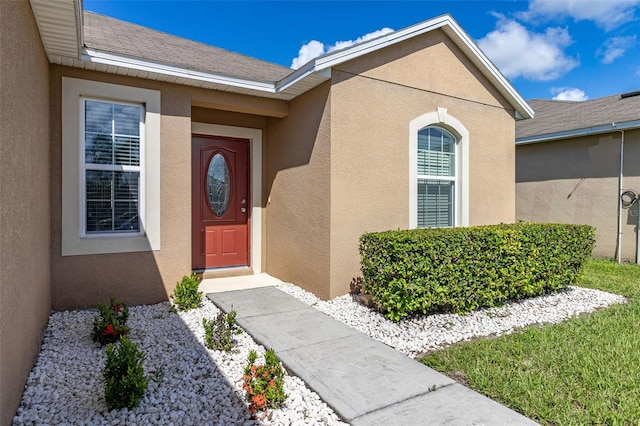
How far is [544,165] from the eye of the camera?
1039 cm

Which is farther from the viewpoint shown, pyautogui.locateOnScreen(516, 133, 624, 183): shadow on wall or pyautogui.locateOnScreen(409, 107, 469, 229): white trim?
pyautogui.locateOnScreen(516, 133, 624, 183): shadow on wall

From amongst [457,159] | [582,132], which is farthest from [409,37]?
[582,132]

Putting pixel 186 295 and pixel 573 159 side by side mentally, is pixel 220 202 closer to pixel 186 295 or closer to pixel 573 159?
pixel 186 295

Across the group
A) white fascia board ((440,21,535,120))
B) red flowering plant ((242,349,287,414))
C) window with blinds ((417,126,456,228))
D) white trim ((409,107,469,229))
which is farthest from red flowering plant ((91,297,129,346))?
white fascia board ((440,21,535,120))

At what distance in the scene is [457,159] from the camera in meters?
6.91

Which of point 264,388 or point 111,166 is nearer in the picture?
point 264,388

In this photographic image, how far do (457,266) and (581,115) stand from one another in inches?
356

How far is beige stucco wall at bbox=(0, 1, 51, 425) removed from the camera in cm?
219

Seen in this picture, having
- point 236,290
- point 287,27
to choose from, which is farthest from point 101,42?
point 287,27

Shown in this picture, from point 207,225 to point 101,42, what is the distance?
10.9ft

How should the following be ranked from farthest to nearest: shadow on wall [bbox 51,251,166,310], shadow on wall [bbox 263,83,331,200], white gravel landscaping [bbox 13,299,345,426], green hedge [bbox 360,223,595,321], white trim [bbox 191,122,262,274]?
white trim [bbox 191,122,262,274] < shadow on wall [bbox 263,83,331,200] < shadow on wall [bbox 51,251,166,310] < green hedge [bbox 360,223,595,321] < white gravel landscaping [bbox 13,299,345,426]

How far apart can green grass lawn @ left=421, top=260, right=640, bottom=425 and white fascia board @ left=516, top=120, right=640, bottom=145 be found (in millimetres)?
5835

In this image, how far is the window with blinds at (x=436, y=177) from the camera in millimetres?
6496

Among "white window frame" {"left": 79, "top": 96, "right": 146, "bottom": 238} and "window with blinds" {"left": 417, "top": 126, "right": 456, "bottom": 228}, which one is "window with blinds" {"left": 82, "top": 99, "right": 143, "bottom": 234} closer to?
"white window frame" {"left": 79, "top": 96, "right": 146, "bottom": 238}
